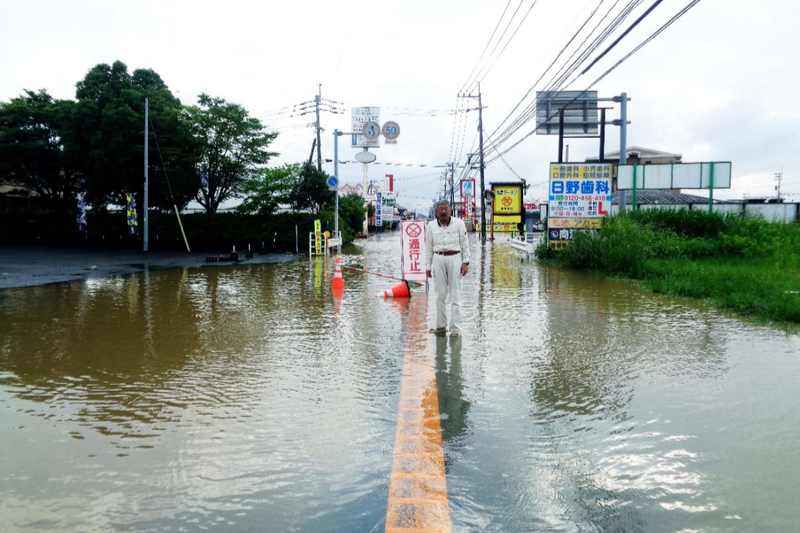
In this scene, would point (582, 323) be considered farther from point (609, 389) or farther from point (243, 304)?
point (243, 304)

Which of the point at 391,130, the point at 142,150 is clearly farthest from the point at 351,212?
the point at 142,150

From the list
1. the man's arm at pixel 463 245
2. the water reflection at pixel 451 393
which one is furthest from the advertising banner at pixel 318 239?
the water reflection at pixel 451 393

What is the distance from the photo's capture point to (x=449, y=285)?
789 cm

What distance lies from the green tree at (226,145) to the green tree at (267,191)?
1.53 ft

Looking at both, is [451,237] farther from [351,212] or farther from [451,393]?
[351,212]

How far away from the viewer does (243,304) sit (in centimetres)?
1098

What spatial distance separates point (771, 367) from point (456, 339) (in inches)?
135

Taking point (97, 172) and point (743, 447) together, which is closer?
point (743, 447)

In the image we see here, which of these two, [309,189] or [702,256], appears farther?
[309,189]

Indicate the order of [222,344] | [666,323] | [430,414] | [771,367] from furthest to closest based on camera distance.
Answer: [666,323] → [222,344] → [771,367] → [430,414]

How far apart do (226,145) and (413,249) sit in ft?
72.5

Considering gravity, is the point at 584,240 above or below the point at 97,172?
below

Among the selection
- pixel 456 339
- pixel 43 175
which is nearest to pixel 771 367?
pixel 456 339

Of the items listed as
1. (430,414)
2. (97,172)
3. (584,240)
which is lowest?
(430,414)
